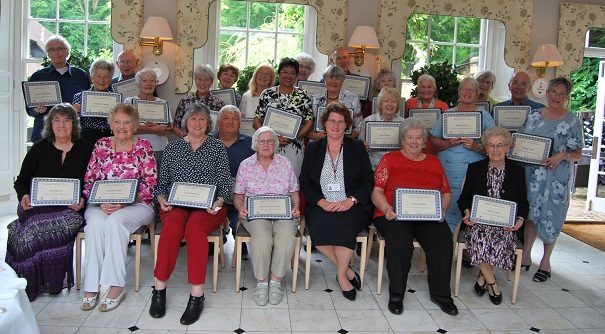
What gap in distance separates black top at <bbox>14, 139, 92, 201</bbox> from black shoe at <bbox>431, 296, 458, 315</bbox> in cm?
241

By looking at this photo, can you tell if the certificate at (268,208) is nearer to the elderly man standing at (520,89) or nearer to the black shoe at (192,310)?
the black shoe at (192,310)

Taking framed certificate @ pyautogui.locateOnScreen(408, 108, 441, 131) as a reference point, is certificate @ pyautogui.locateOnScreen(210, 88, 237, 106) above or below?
above

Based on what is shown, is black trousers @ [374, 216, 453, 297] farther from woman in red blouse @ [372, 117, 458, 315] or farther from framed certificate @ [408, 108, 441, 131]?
framed certificate @ [408, 108, 441, 131]

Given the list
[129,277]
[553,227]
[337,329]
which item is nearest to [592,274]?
[553,227]

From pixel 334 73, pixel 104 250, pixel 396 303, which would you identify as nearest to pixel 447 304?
pixel 396 303

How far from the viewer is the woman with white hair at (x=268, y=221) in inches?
138

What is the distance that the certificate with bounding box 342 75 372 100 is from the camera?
502 centimetres

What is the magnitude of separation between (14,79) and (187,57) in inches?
70.9

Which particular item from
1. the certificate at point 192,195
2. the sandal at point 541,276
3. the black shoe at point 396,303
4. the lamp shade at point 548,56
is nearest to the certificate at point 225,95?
the certificate at point 192,195

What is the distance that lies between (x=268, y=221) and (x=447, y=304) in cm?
125

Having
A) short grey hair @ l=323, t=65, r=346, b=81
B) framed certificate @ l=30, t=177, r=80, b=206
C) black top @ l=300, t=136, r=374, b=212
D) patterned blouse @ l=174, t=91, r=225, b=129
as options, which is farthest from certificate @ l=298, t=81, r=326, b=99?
framed certificate @ l=30, t=177, r=80, b=206

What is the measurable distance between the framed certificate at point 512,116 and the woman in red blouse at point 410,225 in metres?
0.98

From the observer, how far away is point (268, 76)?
472cm

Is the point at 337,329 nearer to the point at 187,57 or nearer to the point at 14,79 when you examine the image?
the point at 187,57
